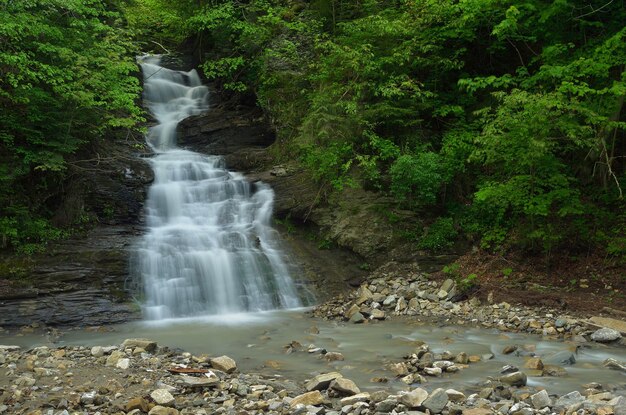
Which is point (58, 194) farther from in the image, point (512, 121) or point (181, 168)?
point (512, 121)

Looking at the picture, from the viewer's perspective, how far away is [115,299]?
10.3 m

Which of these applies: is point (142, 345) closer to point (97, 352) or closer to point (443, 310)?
point (97, 352)

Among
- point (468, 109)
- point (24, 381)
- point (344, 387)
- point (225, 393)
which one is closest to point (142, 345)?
point (24, 381)

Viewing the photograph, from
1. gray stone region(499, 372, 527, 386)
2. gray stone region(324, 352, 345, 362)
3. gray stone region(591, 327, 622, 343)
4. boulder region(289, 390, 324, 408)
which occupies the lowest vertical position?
gray stone region(591, 327, 622, 343)

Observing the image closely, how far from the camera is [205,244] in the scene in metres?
12.3

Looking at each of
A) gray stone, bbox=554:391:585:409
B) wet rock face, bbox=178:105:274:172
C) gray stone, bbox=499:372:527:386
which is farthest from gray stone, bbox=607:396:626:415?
wet rock face, bbox=178:105:274:172

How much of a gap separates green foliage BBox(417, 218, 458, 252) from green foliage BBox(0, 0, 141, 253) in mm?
7536

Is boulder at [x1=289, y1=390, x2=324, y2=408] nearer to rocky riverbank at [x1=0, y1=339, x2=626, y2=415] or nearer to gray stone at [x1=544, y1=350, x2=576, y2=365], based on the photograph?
rocky riverbank at [x1=0, y1=339, x2=626, y2=415]

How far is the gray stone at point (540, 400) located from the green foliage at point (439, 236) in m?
7.00

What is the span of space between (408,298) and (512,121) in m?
4.13

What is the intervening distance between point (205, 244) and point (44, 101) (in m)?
4.72

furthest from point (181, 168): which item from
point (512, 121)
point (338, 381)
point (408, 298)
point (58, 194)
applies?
point (338, 381)

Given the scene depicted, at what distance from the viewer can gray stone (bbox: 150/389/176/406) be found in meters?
5.11

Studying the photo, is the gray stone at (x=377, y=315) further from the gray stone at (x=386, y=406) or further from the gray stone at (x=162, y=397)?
the gray stone at (x=162, y=397)
